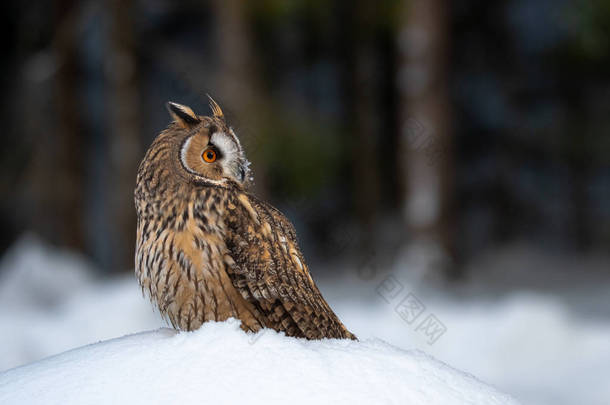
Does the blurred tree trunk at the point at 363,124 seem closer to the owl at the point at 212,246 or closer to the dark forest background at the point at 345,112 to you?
the dark forest background at the point at 345,112

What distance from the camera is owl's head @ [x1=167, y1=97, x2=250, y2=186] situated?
198cm

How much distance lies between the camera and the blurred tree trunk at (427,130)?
5.96 meters

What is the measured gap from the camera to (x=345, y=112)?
39.0 ft

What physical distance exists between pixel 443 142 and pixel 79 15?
15.9 ft

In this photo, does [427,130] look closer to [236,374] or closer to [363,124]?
[363,124]

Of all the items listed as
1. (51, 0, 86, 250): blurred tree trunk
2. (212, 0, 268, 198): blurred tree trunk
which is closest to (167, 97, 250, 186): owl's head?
(212, 0, 268, 198): blurred tree trunk

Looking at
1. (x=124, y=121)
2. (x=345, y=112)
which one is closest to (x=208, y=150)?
(x=124, y=121)

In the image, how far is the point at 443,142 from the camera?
594 centimetres

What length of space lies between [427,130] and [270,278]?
172 inches

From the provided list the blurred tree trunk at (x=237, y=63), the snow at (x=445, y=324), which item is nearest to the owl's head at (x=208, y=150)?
the snow at (x=445, y=324)

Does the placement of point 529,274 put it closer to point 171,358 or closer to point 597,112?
point 597,112

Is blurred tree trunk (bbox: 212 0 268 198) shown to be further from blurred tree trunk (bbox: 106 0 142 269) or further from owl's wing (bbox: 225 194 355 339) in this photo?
owl's wing (bbox: 225 194 355 339)

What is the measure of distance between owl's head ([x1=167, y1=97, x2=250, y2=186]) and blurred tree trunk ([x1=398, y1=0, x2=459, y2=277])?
164 inches

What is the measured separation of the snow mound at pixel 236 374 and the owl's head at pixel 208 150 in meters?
0.52
